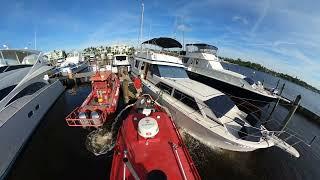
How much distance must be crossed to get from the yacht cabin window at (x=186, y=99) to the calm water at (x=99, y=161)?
1966 mm

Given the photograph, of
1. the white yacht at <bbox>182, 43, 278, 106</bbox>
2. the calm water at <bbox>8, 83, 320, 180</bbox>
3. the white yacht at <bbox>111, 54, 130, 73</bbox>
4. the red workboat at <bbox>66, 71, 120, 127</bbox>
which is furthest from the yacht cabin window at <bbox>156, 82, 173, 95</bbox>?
the white yacht at <bbox>111, 54, 130, 73</bbox>

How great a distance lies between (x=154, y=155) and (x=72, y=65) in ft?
89.4

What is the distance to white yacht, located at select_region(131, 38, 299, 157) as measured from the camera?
7.49 m

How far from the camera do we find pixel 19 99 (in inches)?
360

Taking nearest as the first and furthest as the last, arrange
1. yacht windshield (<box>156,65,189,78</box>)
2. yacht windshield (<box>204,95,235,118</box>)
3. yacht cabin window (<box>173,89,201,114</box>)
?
1. yacht windshield (<box>204,95,235,118</box>)
2. yacht cabin window (<box>173,89,201,114</box>)
3. yacht windshield (<box>156,65,189,78</box>)

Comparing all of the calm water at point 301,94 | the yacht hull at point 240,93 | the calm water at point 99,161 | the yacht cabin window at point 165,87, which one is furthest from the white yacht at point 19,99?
the calm water at point 301,94

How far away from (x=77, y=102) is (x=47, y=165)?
779cm

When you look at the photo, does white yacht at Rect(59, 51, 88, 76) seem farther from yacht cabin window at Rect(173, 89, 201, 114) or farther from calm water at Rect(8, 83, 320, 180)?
yacht cabin window at Rect(173, 89, 201, 114)

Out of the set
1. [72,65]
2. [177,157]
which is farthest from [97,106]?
[72,65]

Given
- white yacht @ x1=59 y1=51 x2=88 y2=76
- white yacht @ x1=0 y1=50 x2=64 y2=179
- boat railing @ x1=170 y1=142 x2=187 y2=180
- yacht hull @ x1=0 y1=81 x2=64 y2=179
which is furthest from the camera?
white yacht @ x1=59 y1=51 x2=88 y2=76

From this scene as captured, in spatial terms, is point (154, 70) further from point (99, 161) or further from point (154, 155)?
point (154, 155)

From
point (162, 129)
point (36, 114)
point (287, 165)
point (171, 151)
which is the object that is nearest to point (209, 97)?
point (162, 129)

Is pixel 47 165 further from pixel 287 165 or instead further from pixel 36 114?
pixel 287 165

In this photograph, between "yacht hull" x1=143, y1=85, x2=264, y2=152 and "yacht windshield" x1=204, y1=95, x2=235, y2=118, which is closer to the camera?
"yacht hull" x1=143, y1=85, x2=264, y2=152
